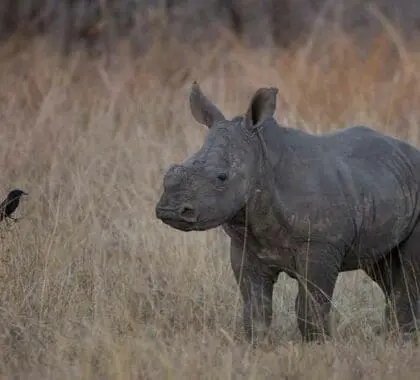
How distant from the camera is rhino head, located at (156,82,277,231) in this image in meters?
5.29

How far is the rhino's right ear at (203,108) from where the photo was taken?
5.79m

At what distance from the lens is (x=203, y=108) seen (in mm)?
5832

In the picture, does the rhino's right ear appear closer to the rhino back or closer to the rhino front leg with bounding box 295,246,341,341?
the rhino back

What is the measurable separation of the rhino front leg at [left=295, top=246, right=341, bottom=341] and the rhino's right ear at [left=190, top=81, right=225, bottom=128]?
706 mm

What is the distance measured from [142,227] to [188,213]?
9.20 feet

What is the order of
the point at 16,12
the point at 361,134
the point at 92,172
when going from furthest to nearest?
1. the point at 16,12
2. the point at 92,172
3. the point at 361,134

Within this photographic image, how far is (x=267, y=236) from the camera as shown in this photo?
564 cm

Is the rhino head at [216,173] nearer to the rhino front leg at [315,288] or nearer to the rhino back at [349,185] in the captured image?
the rhino back at [349,185]

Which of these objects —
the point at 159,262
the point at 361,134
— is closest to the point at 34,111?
the point at 159,262

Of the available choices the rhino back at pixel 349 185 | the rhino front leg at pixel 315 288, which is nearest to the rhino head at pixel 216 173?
the rhino back at pixel 349 185

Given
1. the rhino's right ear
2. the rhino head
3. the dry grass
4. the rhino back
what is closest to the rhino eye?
the rhino head

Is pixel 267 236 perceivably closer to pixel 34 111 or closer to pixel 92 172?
pixel 92 172

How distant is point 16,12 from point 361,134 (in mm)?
9823

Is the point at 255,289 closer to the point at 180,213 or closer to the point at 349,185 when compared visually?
the point at 349,185
